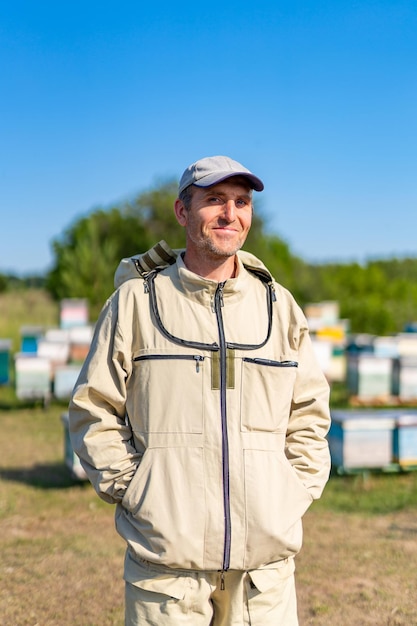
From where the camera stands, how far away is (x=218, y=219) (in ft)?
5.91

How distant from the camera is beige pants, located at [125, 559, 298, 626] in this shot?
5.48ft

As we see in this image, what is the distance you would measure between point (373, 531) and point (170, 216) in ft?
59.2

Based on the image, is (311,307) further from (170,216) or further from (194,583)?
(194,583)

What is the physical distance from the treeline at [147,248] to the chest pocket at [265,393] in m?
14.7

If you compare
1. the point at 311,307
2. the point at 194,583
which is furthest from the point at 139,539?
the point at 311,307

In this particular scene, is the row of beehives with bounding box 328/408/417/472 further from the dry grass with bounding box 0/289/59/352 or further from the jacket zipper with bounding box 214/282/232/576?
the dry grass with bounding box 0/289/59/352

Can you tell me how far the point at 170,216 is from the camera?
22016mm

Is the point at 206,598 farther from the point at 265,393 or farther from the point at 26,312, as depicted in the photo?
the point at 26,312

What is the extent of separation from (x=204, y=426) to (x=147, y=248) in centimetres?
1925

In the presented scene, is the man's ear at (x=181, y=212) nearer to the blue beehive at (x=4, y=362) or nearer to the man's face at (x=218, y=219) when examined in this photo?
the man's face at (x=218, y=219)

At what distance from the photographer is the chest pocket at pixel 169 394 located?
171cm

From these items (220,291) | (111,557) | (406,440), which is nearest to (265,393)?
(220,291)

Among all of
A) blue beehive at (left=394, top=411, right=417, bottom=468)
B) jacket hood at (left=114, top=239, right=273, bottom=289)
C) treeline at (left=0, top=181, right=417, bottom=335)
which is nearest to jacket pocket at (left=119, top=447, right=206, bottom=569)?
jacket hood at (left=114, top=239, right=273, bottom=289)

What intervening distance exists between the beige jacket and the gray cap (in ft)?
0.77
